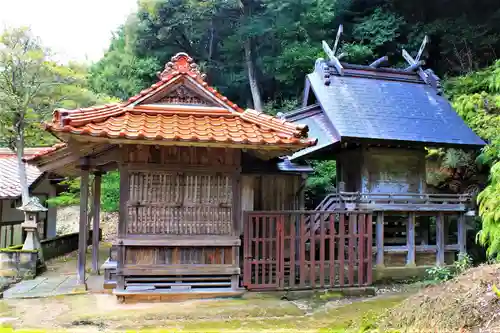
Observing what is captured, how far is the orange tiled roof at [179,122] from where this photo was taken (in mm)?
7461

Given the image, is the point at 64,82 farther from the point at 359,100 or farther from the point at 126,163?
the point at 359,100

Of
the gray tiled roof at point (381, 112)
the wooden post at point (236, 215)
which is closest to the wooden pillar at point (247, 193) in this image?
the wooden post at point (236, 215)

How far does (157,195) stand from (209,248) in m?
1.54

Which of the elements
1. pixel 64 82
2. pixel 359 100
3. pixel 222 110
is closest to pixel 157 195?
pixel 222 110

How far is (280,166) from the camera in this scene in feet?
38.3

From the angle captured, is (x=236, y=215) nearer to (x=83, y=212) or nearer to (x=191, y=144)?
(x=191, y=144)

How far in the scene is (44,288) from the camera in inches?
393

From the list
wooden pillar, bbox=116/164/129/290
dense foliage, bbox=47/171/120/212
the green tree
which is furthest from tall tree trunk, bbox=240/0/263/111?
wooden pillar, bbox=116/164/129/290

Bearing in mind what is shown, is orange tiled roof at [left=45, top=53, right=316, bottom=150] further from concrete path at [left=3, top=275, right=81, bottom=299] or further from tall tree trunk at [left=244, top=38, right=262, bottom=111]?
tall tree trunk at [left=244, top=38, right=262, bottom=111]

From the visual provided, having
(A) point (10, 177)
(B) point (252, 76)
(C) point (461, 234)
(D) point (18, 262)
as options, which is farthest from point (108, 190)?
(C) point (461, 234)

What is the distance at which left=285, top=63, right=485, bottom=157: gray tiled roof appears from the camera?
1257 cm

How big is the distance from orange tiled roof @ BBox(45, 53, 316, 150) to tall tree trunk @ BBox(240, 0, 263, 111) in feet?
57.8

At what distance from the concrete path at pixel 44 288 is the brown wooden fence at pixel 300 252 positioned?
4194 mm

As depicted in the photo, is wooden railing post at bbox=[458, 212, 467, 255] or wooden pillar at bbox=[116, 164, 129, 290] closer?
wooden pillar at bbox=[116, 164, 129, 290]
